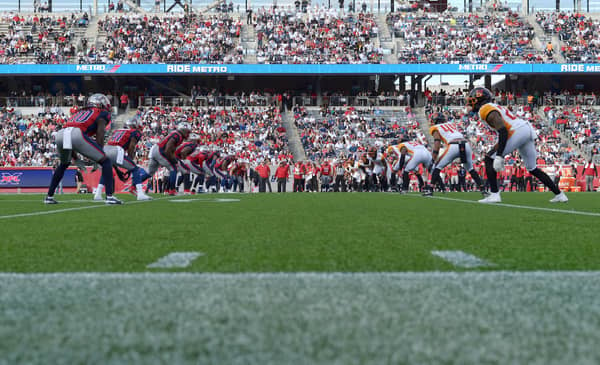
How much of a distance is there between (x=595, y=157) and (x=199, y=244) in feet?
101

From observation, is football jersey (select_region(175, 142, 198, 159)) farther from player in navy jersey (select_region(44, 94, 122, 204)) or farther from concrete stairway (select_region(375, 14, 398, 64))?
concrete stairway (select_region(375, 14, 398, 64))

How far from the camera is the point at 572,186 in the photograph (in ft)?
94.3

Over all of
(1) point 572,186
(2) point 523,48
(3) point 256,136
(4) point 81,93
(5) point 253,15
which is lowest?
(1) point 572,186

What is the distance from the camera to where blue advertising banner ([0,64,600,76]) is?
3806 centimetres

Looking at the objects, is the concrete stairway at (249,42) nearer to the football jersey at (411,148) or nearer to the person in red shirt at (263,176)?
the person in red shirt at (263,176)

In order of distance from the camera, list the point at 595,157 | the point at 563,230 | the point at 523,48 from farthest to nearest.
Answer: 1. the point at 523,48
2. the point at 595,157
3. the point at 563,230

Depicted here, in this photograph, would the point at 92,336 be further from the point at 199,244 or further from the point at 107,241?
the point at 107,241

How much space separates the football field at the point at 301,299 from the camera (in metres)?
1.55

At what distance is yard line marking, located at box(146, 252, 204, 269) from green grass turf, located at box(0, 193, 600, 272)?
0.17ft

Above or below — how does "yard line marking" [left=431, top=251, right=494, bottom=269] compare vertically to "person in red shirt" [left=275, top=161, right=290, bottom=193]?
above

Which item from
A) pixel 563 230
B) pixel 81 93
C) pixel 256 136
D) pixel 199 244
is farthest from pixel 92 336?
pixel 81 93

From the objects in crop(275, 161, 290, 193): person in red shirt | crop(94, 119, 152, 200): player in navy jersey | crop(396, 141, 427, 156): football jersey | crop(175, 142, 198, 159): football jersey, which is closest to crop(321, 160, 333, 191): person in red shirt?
crop(275, 161, 290, 193): person in red shirt

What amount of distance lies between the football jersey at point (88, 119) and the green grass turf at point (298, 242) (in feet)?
11.3

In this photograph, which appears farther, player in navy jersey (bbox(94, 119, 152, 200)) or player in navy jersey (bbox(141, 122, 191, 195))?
player in navy jersey (bbox(141, 122, 191, 195))
